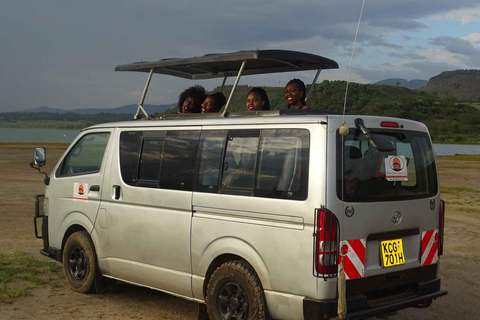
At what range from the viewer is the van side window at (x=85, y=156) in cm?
695

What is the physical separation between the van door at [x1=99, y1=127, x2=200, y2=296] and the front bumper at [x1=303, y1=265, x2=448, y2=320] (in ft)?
5.24

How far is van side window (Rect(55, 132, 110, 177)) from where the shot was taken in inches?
274

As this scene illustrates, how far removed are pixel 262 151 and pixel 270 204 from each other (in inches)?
19.4

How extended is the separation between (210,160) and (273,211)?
993 mm

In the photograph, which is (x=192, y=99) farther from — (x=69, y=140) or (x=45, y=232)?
(x=69, y=140)

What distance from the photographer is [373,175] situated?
16.1ft

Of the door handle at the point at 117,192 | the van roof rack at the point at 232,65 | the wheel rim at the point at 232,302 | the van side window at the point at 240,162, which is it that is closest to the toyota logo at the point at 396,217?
the van side window at the point at 240,162

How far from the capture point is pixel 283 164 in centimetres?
492

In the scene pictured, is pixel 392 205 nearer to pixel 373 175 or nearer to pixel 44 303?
pixel 373 175

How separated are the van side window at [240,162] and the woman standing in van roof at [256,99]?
1617 millimetres

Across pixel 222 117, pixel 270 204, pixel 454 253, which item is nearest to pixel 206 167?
pixel 222 117

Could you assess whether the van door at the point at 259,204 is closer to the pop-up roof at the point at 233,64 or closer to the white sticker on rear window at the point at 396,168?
the white sticker on rear window at the point at 396,168

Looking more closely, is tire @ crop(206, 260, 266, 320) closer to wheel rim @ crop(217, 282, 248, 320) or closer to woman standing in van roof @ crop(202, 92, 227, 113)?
wheel rim @ crop(217, 282, 248, 320)

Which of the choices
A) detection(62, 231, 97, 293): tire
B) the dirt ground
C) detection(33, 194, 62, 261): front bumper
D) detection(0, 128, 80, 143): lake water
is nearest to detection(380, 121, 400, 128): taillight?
the dirt ground
